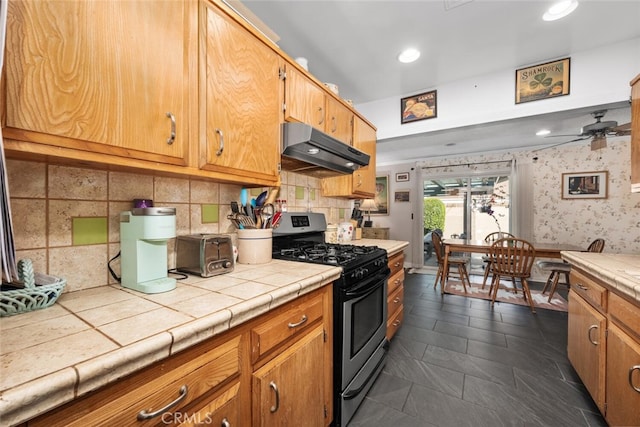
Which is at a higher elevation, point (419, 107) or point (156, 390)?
point (419, 107)

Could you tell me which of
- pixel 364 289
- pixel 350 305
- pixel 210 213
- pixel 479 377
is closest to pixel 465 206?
pixel 479 377

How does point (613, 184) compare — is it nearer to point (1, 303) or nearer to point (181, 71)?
point (181, 71)

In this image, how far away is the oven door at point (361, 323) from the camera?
127cm

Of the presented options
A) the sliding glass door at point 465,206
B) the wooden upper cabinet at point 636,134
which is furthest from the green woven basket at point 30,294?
the sliding glass door at point 465,206

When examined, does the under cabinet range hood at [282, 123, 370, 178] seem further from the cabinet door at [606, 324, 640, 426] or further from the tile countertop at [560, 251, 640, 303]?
the cabinet door at [606, 324, 640, 426]

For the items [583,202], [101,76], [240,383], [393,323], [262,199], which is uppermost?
[101,76]

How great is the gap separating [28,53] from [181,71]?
0.40 meters

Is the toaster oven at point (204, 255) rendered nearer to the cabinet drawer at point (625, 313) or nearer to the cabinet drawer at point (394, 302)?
the cabinet drawer at point (394, 302)

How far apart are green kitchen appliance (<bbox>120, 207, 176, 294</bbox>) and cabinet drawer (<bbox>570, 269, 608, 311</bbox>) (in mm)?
2054

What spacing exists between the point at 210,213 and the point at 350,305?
2.97ft

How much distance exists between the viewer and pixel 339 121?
201 centimetres

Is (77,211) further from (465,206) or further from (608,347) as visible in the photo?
(465,206)

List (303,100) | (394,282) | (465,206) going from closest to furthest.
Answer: (303,100)
(394,282)
(465,206)

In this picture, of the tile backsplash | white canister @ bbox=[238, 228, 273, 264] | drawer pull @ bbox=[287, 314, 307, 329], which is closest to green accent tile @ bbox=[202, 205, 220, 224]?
the tile backsplash
